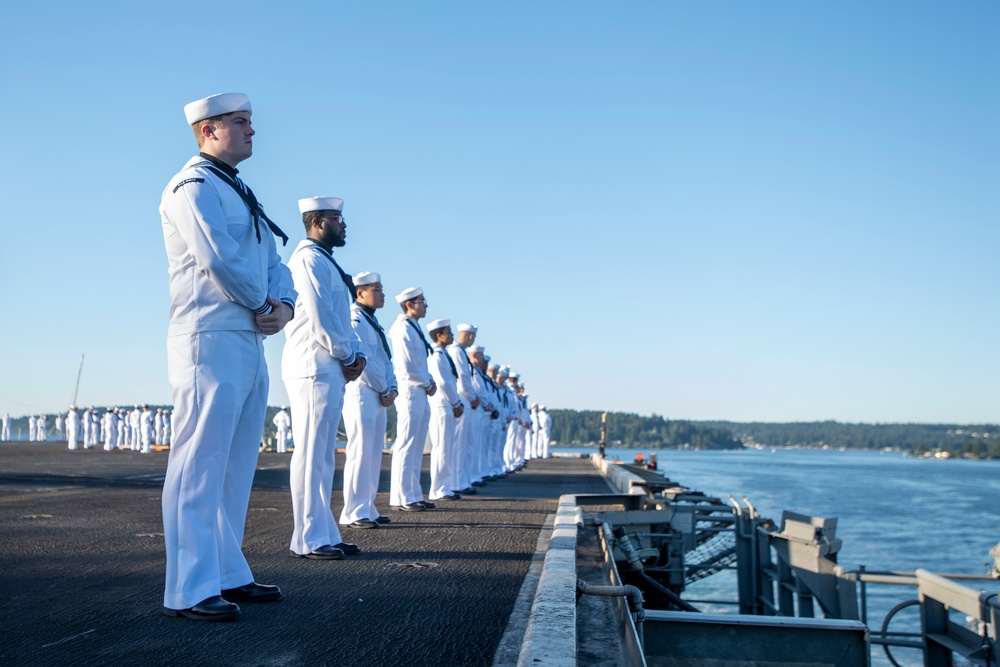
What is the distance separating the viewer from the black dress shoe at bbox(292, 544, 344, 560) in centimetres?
579

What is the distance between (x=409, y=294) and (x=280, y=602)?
6354mm

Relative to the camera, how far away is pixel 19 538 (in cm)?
655

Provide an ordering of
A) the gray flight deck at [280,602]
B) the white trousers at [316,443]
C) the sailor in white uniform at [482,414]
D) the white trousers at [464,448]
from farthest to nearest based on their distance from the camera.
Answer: the sailor in white uniform at [482,414]
the white trousers at [464,448]
the white trousers at [316,443]
the gray flight deck at [280,602]

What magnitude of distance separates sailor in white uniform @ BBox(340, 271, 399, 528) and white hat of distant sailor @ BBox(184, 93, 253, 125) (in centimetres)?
347

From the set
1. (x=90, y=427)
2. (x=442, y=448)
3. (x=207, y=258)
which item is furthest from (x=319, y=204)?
(x=90, y=427)

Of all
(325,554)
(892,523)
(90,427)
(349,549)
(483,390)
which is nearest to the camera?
(325,554)

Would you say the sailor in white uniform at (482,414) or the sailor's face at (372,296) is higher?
the sailor's face at (372,296)

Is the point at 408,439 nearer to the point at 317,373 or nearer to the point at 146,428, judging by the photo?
the point at 317,373

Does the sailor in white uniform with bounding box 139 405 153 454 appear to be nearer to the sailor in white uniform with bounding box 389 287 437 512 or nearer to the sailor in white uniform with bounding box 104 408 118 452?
the sailor in white uniform with bounding box 104 408 118 452

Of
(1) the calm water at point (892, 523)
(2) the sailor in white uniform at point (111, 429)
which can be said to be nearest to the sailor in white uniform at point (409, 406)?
(1) the calm water at point (892, 523)

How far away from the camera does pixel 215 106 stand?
4441 millimetres

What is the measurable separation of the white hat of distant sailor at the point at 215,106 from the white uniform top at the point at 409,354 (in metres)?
5.24

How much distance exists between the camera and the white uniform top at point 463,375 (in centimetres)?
1353

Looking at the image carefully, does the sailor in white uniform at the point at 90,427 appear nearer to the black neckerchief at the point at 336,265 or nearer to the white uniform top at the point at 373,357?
the white uniform top at the point at 373,357
